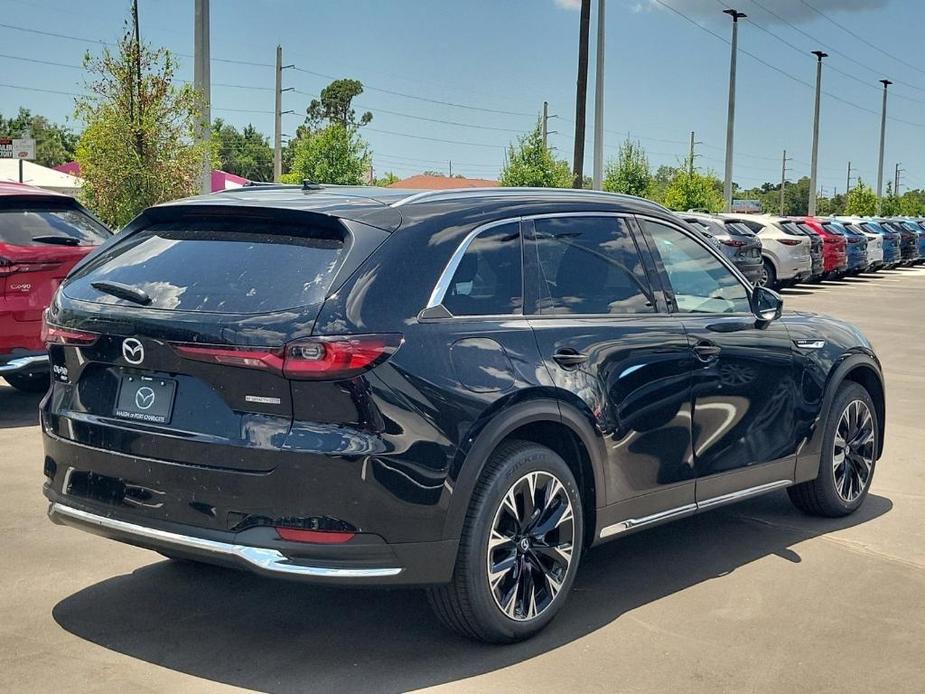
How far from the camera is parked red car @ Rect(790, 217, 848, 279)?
3055cm

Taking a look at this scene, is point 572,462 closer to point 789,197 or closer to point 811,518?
point 811,518

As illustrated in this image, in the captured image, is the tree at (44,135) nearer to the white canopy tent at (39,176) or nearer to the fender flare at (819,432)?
the white canopy tent at (39,176)

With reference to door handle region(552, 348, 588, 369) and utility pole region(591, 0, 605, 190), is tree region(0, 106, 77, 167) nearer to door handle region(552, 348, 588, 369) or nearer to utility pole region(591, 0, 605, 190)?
utility pole region(591, 0, 605, 190)

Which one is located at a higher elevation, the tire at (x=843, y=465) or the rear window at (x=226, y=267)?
the rear window at (x=226, y=267)

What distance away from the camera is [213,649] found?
466cm

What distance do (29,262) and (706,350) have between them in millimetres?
5427

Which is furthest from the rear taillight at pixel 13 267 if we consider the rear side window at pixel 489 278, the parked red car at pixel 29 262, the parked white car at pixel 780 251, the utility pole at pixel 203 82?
the parked white car at pixel 780 251

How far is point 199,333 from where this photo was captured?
4352 millimetres

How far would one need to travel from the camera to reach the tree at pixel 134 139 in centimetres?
2012

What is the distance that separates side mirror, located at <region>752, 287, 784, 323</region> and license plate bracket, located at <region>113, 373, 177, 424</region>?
2.96 m

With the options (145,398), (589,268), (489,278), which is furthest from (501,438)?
(145,398)

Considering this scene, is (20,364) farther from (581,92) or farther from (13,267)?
(581,92)

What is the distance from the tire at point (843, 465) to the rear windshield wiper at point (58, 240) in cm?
553

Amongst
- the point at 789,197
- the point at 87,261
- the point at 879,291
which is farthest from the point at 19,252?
the point at 789,197
